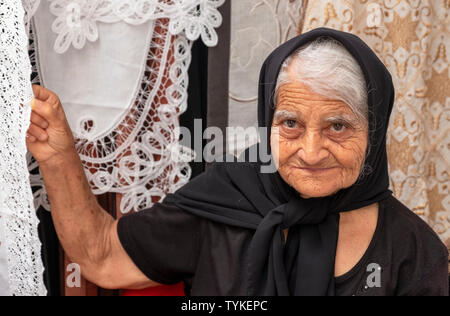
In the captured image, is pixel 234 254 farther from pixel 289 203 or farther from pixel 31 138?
pixel 31 138

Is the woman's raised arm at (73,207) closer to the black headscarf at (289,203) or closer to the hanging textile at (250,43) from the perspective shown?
the black headscarf at (289,203)

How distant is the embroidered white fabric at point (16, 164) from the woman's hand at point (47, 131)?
0.17 m

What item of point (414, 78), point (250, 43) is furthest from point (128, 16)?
point (414, 78)

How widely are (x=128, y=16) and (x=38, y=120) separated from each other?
442 mm

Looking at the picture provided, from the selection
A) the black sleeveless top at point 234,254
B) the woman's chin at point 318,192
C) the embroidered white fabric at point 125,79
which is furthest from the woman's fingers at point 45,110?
the woman's chin at point 318,192

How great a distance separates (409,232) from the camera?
1.42m

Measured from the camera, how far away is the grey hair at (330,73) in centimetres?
123

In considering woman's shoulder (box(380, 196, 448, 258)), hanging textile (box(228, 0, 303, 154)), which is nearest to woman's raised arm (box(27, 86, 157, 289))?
hanging textile (box(228, 0, 303, 154))

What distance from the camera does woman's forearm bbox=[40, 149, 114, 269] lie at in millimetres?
1409

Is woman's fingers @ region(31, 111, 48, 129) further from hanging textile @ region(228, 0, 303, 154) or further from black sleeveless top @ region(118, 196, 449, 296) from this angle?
hanging textile @ region(228, 0, 303, 154)

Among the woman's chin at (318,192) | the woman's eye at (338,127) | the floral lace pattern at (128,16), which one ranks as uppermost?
the floral lace pattern at (128,16)

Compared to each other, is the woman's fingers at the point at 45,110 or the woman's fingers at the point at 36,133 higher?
the woman's fingers at the point at 45,110

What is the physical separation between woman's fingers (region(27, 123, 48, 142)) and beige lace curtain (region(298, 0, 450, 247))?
2.98 ft
